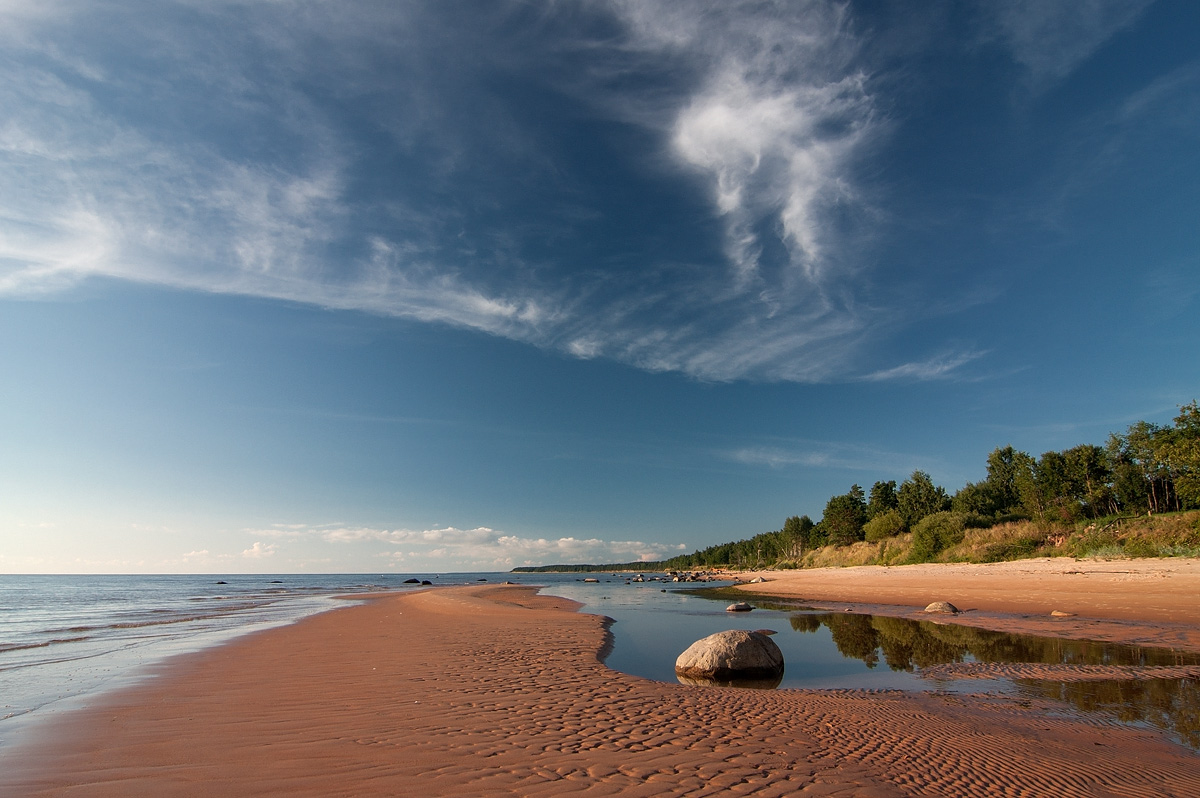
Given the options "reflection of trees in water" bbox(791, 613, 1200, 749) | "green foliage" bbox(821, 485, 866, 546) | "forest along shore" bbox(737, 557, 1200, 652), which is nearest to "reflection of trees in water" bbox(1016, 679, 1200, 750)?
"reflection of trees in water" bbox(791, 613, 1200, 749)

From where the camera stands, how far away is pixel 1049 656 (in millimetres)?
16031

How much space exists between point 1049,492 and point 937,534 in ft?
81.4

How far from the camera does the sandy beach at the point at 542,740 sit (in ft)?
21.4

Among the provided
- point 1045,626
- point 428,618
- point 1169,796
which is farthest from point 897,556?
point 1169,796

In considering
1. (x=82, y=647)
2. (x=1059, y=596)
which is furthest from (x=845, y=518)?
(x=82, y=647)

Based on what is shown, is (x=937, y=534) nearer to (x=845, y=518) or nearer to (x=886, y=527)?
(x=886, y=527)

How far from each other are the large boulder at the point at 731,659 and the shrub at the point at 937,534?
58.8 metres

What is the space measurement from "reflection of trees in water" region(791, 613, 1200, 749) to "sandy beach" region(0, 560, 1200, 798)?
1.28m

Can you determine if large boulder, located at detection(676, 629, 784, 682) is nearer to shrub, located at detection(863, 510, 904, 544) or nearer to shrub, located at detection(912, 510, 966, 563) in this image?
shrub, located at detection(912, 510, 966, 563)

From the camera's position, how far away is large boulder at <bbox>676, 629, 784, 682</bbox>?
14008mm

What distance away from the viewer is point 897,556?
236 ft

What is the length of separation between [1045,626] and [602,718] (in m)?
22.0

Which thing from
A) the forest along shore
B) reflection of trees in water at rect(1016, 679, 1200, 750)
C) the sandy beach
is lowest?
the forest along shore

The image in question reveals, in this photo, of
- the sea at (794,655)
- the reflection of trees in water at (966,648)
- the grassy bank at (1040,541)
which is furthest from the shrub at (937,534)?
the reflection of trees in water at (966,648)
